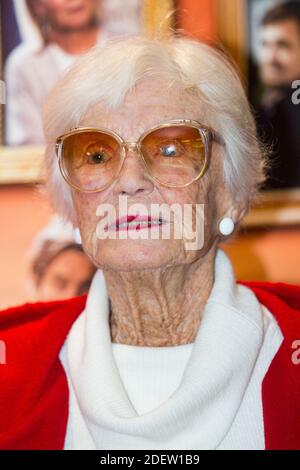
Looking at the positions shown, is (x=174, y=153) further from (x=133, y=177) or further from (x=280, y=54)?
(x=280, y=54)

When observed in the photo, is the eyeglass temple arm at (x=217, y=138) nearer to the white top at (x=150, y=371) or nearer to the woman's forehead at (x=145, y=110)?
the woman's forehead at (x=145, y=110)

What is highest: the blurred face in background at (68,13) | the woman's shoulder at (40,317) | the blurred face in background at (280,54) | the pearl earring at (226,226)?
the blurred face in background at (68,13)

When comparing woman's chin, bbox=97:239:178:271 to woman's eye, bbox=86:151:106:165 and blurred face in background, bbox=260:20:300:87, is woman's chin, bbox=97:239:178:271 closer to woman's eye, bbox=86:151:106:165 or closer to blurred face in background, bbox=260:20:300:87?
woman's eye, bbox=86:151:106:165

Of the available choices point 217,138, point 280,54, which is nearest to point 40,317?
point 217,138

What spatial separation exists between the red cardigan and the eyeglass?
0.30m

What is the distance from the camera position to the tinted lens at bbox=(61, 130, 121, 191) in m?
1.23

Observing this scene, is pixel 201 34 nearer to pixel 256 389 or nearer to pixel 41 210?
pixel 41 210

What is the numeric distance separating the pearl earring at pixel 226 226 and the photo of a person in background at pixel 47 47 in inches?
32.4

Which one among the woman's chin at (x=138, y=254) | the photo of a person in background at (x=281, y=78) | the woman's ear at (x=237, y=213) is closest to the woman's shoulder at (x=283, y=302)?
the woman's ear at (x=237, y=213)

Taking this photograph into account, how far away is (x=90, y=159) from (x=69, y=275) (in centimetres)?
80

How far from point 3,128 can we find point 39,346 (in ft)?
Answer: 2.86

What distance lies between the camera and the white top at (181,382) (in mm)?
1185

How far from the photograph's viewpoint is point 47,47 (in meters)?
2.00

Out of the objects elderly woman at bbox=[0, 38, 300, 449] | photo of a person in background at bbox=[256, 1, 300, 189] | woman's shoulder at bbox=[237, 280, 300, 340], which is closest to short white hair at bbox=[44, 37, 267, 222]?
elderly woman at bbox=[0, 38, 300, 449]
